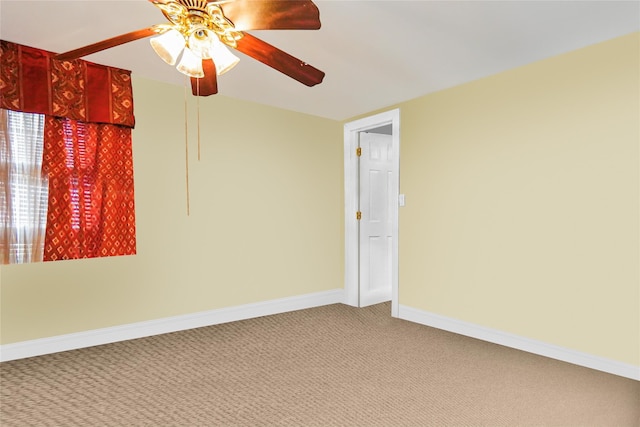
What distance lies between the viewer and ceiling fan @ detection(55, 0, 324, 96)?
136cm

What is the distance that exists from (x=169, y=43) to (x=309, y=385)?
6.66 feet

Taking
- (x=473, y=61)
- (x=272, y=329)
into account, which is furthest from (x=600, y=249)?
(x=272, y=329)

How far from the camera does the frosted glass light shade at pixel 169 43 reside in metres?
1.71

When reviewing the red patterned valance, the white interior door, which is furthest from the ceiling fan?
the white interior door

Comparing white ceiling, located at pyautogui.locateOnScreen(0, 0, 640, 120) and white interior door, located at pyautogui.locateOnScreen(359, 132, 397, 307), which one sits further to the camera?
white interior door, located at pyautogui.locateOnScreen(359, 132, 397, 307)

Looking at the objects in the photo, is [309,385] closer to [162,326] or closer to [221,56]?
[162,326]

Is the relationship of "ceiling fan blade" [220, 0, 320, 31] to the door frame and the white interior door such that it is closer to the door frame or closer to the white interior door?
the door frame

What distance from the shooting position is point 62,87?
266 cm

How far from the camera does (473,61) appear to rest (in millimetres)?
2662

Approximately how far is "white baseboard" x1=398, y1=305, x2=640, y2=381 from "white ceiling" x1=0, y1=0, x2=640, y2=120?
206cm

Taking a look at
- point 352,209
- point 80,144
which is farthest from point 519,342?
point 80,144

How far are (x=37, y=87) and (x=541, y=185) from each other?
367 cm

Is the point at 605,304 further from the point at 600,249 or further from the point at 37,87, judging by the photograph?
the point at 37,87

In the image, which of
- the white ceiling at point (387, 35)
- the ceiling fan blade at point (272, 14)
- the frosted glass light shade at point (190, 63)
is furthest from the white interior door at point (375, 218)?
the ceiling fan blade at point (272, 14)
